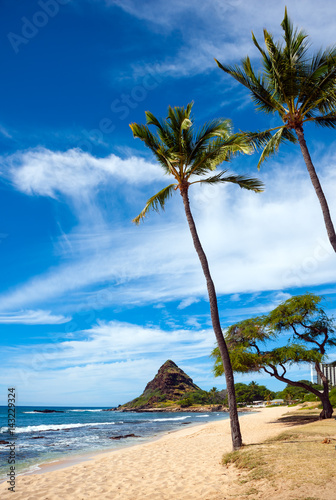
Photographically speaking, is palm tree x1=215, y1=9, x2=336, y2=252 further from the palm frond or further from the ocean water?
the ocean water

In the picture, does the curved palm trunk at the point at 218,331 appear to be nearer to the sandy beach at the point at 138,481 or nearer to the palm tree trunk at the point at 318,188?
the sandy beach at the point at 138,481

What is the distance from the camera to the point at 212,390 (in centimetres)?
13638

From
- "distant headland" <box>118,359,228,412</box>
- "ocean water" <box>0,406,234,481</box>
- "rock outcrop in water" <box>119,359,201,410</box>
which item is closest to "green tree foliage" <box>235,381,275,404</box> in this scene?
"distant headland" <box>118,359,228,412</box>

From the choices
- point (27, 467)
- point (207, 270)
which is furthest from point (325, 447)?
point (27, 467)

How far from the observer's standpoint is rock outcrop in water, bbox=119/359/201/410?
151 metres

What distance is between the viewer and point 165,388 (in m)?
161

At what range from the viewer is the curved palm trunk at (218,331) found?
1219cm

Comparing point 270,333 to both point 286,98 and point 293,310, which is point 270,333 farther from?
point 286,98

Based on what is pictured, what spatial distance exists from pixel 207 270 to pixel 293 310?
1271 centimetres

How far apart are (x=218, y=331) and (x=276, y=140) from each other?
749 centimetres

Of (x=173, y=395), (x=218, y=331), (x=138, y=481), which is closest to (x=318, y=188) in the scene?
(x=218, y=331)

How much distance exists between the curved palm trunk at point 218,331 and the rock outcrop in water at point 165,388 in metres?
143

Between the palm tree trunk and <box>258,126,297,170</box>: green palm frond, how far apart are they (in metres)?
0.85

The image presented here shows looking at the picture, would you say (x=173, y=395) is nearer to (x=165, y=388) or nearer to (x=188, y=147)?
(x=165, y=388)
